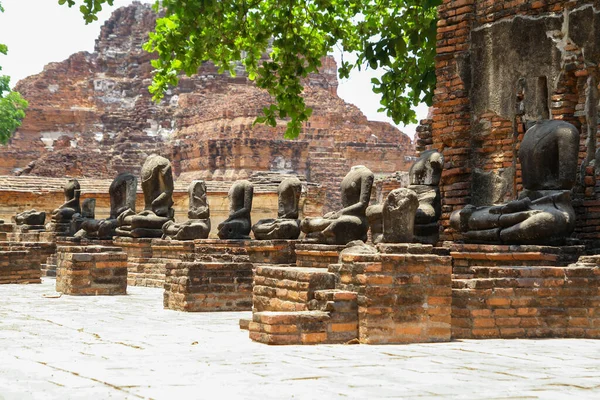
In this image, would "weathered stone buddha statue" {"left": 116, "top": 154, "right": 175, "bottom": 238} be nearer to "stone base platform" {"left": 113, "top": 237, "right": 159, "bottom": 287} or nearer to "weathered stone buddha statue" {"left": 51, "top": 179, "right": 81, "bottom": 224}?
"stone base platform" {"left": 113, "top": 237, "right": 159, "bottom": 287}

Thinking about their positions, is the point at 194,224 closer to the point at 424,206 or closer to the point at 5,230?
the point at 424,206

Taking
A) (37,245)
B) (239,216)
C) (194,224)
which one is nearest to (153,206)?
(194,224)

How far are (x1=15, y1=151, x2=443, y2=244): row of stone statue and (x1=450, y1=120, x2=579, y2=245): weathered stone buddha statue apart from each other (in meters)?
0.71

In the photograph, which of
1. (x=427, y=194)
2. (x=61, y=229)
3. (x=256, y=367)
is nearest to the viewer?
(x=256, y=367)

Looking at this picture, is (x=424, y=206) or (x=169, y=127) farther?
(x=169, y=127)

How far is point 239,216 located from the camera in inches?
533

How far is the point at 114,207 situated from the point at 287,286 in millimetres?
10043

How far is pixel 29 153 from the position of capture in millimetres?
50094

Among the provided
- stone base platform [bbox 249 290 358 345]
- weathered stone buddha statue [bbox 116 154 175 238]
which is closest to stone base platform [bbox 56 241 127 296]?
weathered stone buddha statue [bbox 116 154 175 238]

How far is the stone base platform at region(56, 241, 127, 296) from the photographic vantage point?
441 inches

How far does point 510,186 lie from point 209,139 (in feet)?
97.5

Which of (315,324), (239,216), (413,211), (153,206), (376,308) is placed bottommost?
(315,324)

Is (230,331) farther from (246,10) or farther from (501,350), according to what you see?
(246,10)

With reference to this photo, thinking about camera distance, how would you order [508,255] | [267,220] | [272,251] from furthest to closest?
[267,220] < [272,251] < [508,255]
